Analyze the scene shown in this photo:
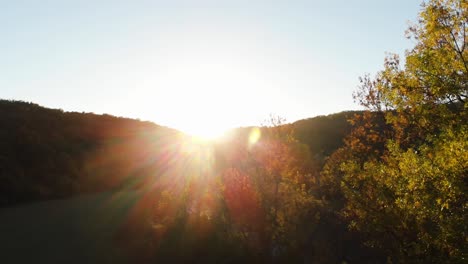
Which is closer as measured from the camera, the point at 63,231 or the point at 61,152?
the point at 63,231

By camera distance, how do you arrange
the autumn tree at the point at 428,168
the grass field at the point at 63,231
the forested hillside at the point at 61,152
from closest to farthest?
the autumn tree at the point at 428,168 < the grass field at the point at 63,231 < the forested hillside at the point at 61,152

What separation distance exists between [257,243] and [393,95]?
30.2ft

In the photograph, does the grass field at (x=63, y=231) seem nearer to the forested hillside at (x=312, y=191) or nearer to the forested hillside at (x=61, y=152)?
the forested hillside at (x=312, y=191)

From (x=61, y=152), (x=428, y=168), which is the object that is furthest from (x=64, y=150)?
(x=428, y=168)

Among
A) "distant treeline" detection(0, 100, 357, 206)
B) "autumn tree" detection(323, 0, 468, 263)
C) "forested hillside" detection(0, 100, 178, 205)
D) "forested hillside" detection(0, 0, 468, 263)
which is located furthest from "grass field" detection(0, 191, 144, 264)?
"autumn tree" detection(323, 0, 468, 263)

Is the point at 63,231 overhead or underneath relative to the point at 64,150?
underneath

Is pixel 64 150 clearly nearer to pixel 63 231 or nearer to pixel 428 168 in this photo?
pixel 63 231

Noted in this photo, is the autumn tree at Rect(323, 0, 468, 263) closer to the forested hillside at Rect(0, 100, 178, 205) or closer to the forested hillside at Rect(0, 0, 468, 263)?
the forested hillside at Rect(0, 0, 468, 263)

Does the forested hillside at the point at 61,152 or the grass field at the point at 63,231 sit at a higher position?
the forested hillside at the point at 61,152

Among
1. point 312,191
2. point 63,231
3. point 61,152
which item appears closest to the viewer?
point 63,231

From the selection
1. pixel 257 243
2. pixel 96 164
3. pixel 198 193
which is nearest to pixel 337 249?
pixel 257 243

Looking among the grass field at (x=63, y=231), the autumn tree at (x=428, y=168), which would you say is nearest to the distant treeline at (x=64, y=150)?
the grass field at (x=63, y=231)

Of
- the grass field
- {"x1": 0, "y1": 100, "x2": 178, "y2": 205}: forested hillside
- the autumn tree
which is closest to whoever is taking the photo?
the autumn tree

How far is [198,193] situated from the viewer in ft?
79.4
